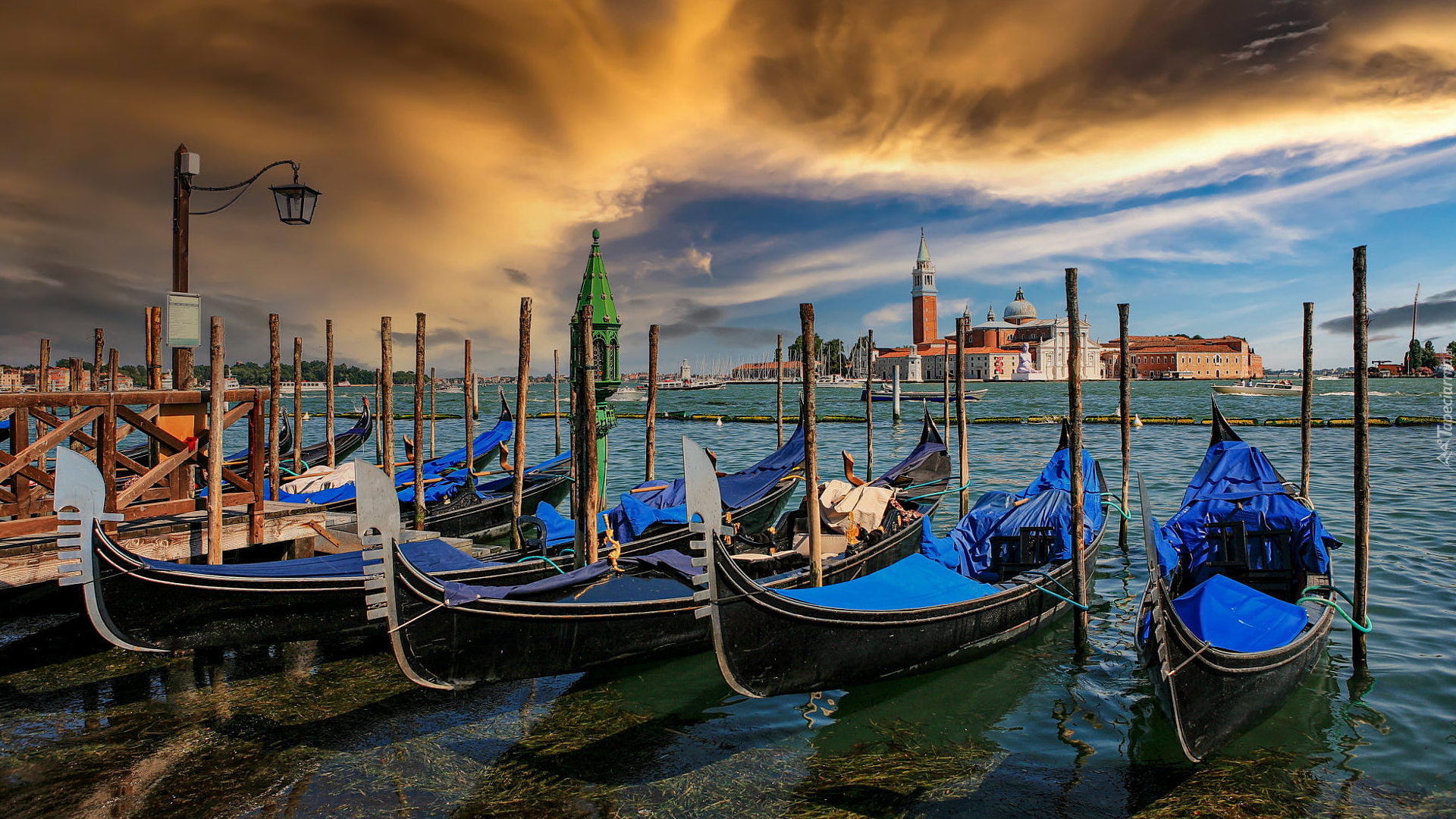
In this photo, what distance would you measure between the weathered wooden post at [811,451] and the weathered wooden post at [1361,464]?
3.79 meters

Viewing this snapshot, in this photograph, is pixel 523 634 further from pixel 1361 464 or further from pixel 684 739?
pixel 1361 464

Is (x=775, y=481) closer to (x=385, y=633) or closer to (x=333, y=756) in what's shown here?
(x=385, y=633)

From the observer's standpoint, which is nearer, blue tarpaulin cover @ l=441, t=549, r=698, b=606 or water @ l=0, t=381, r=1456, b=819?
water @ l=0, t=381, r=1456, b=819

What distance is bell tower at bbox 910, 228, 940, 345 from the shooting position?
9956 centimetres

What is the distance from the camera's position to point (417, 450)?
9.42 meters

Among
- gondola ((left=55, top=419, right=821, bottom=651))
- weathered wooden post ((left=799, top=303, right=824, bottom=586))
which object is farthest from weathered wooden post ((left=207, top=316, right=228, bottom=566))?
weathered wooden post ((left=799, top=303, right=824, bottom=586))

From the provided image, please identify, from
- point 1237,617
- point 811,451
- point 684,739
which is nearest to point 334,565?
point 684,739

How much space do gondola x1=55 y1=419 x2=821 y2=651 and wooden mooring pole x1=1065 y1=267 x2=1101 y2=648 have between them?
4701mm

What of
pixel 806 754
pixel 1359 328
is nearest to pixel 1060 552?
pixel 1359 328

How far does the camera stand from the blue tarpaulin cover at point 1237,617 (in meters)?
4.56

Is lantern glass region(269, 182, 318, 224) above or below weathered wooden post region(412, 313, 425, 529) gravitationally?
above

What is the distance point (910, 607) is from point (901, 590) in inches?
7.9

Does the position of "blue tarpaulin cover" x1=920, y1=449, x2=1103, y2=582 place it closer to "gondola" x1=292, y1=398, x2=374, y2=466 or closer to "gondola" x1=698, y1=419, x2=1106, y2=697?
"gondola" x1=698, y1=419, x2=1106, y2=697

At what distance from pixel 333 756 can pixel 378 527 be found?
54.3 inches
